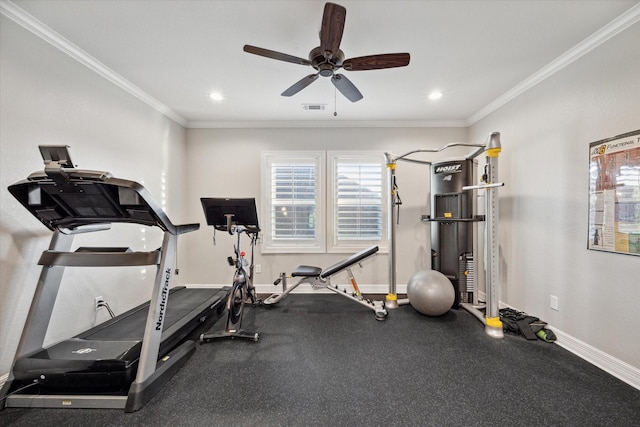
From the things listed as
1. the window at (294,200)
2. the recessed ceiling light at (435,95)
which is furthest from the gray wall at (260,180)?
the recessed ceiling light at (435,95)

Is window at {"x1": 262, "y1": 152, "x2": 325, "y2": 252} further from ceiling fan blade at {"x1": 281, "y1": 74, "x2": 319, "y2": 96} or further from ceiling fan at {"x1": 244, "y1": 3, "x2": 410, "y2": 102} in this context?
ceiling fan at {"x1": 244, "y1": 3, "x2": 410, "y2": 102}

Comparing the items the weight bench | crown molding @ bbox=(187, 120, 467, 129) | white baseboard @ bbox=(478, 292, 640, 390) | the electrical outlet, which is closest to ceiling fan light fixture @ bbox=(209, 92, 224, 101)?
crown molding @ bbox=(187, 120, 467, 129)

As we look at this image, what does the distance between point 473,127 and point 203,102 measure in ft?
12.8

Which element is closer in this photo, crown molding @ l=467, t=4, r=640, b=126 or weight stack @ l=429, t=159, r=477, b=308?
crown molding @ l=467, t=4, r=640, b=126

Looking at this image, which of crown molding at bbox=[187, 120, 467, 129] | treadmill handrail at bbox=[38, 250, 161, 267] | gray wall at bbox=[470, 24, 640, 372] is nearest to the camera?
treadmill handrail at bbox=[38, 250, 161, 267]

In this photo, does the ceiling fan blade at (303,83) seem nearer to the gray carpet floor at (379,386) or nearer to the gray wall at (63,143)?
the gray wall at (63,143)

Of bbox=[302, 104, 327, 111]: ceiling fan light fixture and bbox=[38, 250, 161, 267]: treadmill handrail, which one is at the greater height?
bbox=[302, 104, 327, 111]: ceiling fan light fixture

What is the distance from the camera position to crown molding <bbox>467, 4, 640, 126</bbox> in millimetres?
1729

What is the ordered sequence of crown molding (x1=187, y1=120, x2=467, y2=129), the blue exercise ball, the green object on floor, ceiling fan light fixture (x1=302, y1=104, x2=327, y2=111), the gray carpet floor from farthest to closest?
crown molding (x1=187, y1=120, x2=467, y2=129) < ceiling fan light fixture (x1=302, y1=104, x2=327, y2=111) < the blue exercise ball < the green object on floor < the gray carpet floor

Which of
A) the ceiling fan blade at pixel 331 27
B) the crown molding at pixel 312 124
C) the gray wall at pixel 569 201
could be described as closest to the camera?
the ceiling fan blade at pixel 331 27

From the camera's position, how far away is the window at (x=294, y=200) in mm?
3752

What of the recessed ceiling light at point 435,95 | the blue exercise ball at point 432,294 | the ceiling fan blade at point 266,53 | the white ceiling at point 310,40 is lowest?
the blue exercise ball at point 432,294

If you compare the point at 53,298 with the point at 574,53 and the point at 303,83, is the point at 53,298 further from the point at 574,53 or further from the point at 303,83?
the point at 574,53

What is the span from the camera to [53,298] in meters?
1.70
